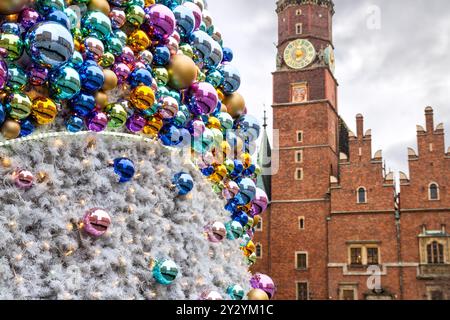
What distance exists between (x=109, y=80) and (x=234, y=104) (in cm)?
212

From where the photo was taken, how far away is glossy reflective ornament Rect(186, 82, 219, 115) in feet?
17.4

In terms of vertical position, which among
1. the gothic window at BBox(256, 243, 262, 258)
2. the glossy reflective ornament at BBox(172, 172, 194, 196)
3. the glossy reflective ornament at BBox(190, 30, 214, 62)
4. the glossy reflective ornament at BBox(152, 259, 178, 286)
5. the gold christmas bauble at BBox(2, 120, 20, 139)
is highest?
the glossy reflective ornament at BBox(190, 30, 214, 62)

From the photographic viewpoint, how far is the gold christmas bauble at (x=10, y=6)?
12.3 ft

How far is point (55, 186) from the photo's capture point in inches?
158

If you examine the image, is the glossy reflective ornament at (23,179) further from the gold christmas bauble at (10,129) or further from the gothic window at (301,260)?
the gothic window at (301,260)

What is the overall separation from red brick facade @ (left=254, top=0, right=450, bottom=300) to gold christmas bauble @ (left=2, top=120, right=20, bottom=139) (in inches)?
844

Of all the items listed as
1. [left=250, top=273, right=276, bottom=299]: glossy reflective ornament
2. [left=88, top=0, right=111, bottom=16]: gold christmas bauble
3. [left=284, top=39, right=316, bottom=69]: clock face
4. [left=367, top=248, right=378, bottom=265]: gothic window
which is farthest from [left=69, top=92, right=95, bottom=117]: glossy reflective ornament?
[left=284, top=39, right=316, bottom=69]: clock face

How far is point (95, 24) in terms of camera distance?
4387 millimetres

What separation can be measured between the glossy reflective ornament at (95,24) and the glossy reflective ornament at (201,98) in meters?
1.14

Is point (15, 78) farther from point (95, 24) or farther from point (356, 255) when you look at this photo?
point (356, 255)

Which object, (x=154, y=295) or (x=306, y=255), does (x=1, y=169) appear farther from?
(x=306, y=255)

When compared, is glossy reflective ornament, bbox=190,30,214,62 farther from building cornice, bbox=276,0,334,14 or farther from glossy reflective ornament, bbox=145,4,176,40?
building cornice, bbox=276,0,334,14

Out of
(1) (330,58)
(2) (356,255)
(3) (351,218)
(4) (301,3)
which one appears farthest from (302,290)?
(4) (301,3)
